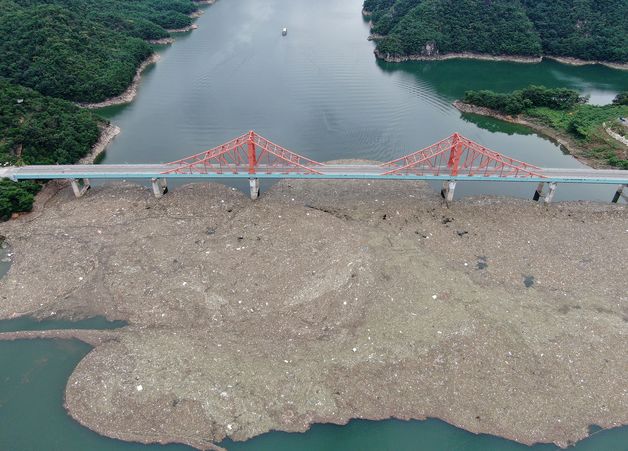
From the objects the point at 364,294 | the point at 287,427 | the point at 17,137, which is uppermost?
the point at 17,137

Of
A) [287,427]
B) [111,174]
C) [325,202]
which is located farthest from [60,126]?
[287,427]

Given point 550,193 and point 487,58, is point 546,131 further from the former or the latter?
point 487,58

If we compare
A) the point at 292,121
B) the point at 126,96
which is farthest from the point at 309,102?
the point at 126,96

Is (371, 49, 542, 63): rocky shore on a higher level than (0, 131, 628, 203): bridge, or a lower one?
higher

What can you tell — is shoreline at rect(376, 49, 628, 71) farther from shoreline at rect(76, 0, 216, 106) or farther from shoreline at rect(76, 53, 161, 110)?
shoreline at rect(76, 53, 161, 110)

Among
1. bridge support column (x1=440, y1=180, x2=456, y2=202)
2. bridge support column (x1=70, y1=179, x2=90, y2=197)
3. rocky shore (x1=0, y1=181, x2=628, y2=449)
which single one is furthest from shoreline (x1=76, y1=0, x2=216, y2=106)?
bridge support column (x1=440, y1=180, x2=456, y2=202)

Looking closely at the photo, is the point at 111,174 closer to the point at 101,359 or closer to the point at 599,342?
the point at 101,359

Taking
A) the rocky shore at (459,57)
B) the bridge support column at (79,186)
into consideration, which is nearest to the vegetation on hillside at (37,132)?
the bridge support column at (79,186)
